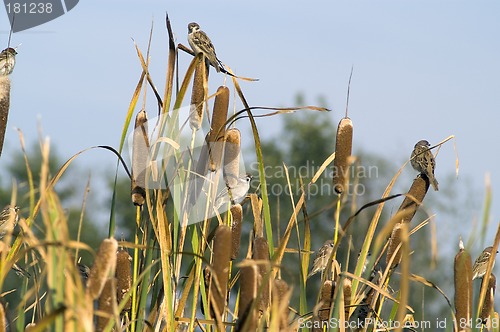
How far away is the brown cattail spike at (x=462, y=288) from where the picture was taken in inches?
123

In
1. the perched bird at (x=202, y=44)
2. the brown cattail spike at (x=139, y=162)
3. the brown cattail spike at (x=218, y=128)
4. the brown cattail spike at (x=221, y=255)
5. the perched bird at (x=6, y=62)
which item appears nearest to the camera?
the brown cattail spike at (x=221, y=255)

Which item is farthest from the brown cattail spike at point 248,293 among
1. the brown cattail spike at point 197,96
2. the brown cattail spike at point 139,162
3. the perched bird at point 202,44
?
the perched bird at point 202,44

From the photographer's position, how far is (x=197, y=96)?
414cm

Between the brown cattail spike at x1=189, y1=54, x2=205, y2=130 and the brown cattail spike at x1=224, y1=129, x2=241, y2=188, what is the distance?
18 centimetres

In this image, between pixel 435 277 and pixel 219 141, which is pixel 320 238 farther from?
pixel 219 141

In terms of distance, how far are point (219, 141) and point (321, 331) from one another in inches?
41.4

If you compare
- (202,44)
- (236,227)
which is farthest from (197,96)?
(202,44)

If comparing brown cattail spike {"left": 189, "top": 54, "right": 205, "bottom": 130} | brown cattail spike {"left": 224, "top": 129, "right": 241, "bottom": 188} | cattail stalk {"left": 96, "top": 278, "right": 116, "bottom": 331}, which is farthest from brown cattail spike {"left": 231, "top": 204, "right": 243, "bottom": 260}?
cattail stalk {"left": 96, "top": 278, "right": 116, "bottom": 331}

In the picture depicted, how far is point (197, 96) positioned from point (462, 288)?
1.71m

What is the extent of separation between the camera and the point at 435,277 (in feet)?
158

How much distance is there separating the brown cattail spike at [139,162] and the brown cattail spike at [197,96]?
0.31 m

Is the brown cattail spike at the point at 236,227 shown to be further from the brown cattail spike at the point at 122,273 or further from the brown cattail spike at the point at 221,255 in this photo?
the brown cattail spike at the point at 221,255

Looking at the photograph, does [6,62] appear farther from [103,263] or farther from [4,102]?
[103,263]

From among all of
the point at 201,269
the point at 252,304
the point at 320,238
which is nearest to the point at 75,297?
the point at 252,304
